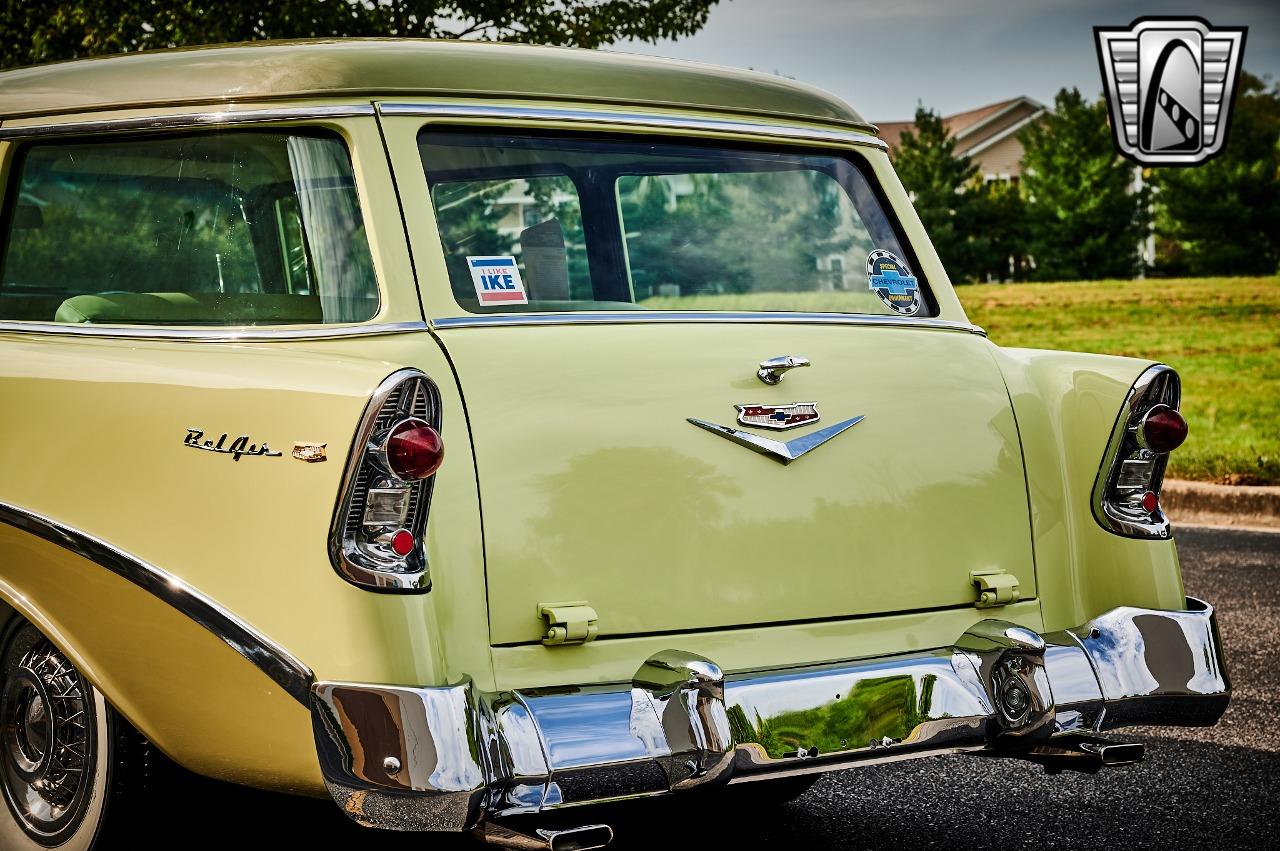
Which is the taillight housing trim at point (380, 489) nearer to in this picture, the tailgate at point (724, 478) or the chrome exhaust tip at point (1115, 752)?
the tailgate at point (724, 478)

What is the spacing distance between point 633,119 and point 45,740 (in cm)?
199

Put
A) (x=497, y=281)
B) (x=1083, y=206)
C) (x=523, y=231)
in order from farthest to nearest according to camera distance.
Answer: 1. (x=1083, y=206)
2. (x=523, y=231)
3. (x=497, y=281)

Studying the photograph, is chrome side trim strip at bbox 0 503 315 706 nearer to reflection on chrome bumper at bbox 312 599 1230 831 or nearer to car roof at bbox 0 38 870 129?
reflection on chrome bumper at bbox 312 599 1230 831

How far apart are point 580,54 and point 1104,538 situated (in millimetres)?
1722

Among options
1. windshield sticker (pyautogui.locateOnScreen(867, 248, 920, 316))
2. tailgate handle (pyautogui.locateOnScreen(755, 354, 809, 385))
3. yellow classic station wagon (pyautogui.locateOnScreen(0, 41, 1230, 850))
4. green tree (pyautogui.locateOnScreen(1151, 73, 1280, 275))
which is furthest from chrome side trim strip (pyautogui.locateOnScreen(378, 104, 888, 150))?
green tree (pyautogui.locateOnScreen(1151, 73, 1280, 275))

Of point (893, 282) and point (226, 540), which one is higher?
point (893, 282)

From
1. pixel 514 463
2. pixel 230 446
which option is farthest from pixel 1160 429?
pixel 230 446

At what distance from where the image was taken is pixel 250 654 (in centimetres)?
288

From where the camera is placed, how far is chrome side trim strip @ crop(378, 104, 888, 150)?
341cm

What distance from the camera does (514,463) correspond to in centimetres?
305

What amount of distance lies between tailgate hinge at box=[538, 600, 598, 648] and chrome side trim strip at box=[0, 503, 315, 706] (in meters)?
0.48

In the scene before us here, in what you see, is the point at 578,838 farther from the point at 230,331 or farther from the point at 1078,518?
the point at 1078,518

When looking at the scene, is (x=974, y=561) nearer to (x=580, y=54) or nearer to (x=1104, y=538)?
(x=1104, y=538)

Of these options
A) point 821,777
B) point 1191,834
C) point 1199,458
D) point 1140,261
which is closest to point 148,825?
point 821,777
